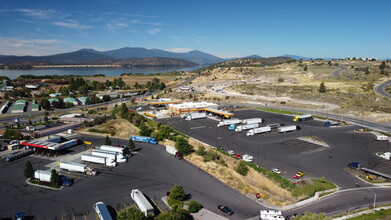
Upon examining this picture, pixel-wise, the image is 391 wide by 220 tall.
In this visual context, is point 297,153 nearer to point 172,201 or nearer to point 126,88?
point 172,201

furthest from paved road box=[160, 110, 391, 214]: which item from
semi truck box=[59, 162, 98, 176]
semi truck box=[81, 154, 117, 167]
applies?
semi truck box=[59, 162, 98, 176]

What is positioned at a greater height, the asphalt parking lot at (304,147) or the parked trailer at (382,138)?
the parked trailer at (382,138)

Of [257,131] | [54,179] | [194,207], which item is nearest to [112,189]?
[54,179]

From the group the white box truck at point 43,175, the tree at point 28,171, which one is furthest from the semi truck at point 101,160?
the tree at point 28,171

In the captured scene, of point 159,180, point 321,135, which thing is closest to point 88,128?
point 159,180

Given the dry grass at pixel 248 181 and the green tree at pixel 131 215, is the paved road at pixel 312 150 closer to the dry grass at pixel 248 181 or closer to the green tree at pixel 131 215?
the dry grass at pixel 248 181

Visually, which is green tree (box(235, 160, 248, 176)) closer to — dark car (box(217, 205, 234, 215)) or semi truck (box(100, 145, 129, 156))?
dark car (box(217, 205, 234, 215))
